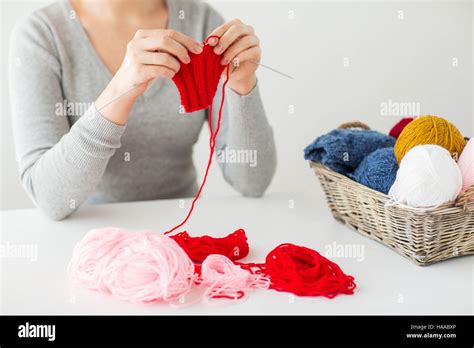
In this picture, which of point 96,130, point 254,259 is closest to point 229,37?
point 96,130

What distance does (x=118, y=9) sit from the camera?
1.36 m

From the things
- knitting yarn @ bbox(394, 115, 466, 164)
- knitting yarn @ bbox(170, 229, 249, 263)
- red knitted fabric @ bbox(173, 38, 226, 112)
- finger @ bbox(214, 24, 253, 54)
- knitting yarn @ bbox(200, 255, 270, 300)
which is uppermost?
finger @ bbox(214, 24, 253, 54)

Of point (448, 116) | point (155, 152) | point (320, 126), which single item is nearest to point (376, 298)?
point (155, 152)

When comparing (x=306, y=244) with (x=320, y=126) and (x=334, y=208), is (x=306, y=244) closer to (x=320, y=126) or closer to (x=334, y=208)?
(x=334, y=208)

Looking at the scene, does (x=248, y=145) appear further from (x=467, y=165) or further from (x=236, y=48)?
(x=467, y=165)

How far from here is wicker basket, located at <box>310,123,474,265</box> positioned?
90 centimetres

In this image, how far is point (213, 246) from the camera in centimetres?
99

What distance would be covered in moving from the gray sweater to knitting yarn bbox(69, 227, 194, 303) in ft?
1.01

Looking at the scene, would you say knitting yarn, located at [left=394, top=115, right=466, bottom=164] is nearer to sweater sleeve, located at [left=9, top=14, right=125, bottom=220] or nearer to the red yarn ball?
the red yarn ball

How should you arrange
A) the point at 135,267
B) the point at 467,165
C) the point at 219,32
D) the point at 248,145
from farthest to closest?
the point at 248,145
the point at 219,32
the point at 467,165
the point at 135,267

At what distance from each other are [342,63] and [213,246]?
43.6 inches

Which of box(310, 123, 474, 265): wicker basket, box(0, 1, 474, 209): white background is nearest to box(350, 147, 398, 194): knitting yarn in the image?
box(310, 123, 474, 265): wicker basket
